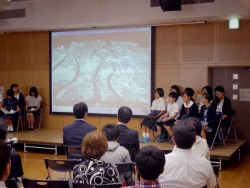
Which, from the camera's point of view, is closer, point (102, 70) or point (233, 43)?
point (233, 43)

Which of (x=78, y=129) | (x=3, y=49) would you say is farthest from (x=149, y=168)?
(x=3, y=49)

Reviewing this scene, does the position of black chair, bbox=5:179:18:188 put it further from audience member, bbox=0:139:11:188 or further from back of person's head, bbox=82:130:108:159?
audience member, bbox=0:139:11:188

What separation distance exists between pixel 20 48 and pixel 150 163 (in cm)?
925

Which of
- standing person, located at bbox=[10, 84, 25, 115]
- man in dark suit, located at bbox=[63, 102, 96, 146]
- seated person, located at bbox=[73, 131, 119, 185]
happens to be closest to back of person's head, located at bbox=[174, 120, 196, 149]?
seated person, located at bbox=[73, 131, 119, 185]

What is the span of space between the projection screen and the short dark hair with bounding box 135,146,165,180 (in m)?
6.62

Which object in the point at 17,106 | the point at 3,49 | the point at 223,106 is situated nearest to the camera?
the point at 223,106

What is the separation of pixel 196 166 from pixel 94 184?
31.6 inches

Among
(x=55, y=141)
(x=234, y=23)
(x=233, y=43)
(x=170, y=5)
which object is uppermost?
(x=170, y=5)

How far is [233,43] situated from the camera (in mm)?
8188

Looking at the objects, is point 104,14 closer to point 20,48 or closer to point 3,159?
point 20,48

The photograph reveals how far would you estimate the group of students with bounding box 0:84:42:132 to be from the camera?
9.42 metres

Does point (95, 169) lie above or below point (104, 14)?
below

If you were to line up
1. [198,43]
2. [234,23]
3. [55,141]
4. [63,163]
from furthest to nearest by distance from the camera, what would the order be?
[198,43] < [234,23] < [55,141] < [63,163]

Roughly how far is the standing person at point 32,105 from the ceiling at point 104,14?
5.97ft
